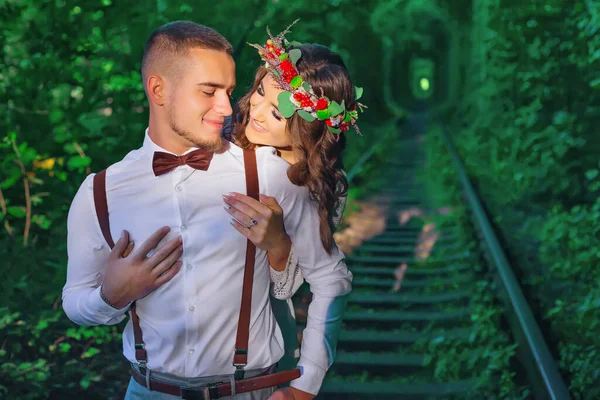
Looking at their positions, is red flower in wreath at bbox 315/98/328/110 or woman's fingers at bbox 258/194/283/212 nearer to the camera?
woman's fingers at bbox 258/194/283/212

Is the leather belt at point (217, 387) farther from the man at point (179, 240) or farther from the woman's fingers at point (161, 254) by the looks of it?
the woman's fingers at point (161, 254)

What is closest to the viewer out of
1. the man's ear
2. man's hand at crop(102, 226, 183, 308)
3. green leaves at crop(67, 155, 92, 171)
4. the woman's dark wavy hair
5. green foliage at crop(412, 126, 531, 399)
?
man's hand at crop(102, 226, 183, 308)

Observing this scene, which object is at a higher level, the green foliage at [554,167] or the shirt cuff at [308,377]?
the green foliage at [554,167]

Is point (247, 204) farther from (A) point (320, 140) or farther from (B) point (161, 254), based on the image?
(A) point (320, 140)

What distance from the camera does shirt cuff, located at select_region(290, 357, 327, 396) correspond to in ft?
7.98

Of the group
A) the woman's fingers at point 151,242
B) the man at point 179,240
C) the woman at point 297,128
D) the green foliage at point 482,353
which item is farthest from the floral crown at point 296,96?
the green foliage at point 482,353

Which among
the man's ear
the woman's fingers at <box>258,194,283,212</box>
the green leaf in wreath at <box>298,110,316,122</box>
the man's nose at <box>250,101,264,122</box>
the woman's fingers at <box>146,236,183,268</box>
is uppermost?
the man's ear

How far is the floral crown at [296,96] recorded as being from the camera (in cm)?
251

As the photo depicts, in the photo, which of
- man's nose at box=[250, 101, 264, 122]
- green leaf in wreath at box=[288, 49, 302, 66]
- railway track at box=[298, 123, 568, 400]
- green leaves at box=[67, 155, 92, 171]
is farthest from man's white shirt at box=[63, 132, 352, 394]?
railway track at box=[298, 123, 568, 400]

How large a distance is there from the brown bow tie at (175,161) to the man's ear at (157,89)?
18 centimetres

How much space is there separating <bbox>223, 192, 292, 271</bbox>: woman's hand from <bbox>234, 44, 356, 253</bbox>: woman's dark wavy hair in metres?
0.14

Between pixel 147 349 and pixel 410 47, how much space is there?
5075 centimetres

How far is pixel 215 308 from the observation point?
2299mm

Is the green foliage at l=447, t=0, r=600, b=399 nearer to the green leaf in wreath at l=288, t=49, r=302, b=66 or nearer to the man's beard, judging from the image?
the green leaf in wreath at l=288, t=49, r=302, b=66
